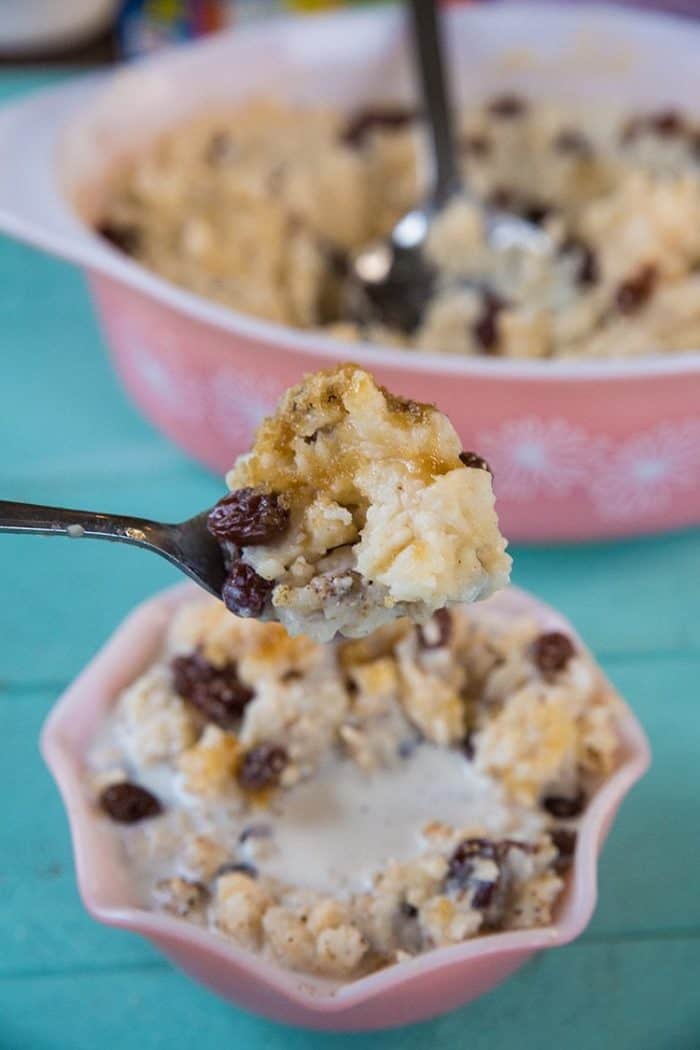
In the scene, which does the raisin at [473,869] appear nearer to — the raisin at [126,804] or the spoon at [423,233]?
the raisin at [126,804]

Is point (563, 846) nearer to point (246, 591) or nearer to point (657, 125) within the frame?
point (246, 591)

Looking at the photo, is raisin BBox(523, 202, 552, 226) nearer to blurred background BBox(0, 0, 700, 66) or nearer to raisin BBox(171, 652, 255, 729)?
blurred background BBox(0, 0, 700, 66)

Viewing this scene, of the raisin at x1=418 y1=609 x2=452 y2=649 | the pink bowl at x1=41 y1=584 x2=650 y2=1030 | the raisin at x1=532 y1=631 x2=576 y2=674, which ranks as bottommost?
the pink bowl at x1=41 y1=584 x2=650 y2=1030

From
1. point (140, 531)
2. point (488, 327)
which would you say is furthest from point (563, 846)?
point (488, 327)

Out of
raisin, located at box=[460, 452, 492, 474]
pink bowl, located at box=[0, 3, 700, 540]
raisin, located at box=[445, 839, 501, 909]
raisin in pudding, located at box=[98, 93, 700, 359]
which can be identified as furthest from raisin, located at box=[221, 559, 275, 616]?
raisin in pudding, located at box=[98, 93, 700, 359]

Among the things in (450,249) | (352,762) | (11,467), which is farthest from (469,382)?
(11,467)

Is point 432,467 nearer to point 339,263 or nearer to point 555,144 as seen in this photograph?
point 339,263
